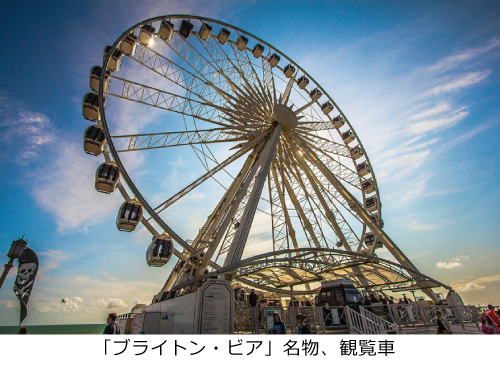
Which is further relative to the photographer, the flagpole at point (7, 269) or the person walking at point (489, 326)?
the flagpole at point (7, 269)

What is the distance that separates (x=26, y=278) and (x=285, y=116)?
17.7 m

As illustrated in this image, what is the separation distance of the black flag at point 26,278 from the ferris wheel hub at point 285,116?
643 inches

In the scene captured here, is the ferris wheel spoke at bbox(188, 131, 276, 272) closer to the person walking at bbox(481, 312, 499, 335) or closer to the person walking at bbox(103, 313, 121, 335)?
the person walking at bbox(103, 313, 121, 335)

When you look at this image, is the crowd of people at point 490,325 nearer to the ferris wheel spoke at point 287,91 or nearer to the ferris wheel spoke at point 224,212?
the ferris wheel spoke at point 224,212

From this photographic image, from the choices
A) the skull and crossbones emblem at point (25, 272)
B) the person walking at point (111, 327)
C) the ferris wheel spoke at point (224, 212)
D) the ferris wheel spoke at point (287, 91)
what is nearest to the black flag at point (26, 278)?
the skull and crossbones emblem at point (25, 272)

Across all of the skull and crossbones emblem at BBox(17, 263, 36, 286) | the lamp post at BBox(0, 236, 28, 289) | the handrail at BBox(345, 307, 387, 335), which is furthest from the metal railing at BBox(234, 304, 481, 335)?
the skull and crossbones emblem at BBox(17, 263, 36, 286)

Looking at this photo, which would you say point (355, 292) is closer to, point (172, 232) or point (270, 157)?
point (270, 157)

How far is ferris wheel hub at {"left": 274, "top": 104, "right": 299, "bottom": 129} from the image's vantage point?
17.7m

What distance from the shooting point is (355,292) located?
1263 centimetres

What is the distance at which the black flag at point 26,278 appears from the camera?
11539mm

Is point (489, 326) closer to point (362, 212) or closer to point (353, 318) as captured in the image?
point (353, 318)

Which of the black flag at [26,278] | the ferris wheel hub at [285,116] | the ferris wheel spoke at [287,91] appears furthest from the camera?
the ferris wheel spoke at [287,91]
